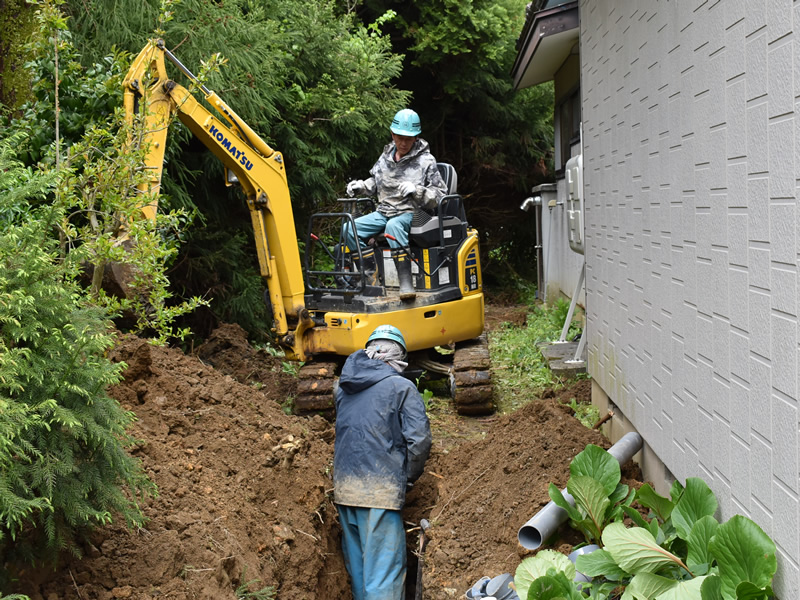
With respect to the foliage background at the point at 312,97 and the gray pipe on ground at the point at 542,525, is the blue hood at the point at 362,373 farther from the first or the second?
the foliage background at the point at 312,97

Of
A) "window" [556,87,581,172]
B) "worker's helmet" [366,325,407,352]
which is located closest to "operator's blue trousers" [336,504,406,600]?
"worker's helmet" [366,325,407,352]

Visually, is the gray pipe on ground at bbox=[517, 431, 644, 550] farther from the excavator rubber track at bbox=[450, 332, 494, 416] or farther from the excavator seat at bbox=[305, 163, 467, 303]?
the excavator seat at bbox=[305, 163, 467, 303]

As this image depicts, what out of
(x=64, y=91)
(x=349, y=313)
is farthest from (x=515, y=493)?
(x=64, y=91)

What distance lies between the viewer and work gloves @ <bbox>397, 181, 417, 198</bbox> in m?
8.59

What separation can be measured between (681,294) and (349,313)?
502 centimetres

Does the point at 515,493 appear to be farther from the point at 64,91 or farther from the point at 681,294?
the point at 64,91

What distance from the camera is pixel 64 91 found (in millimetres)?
7520

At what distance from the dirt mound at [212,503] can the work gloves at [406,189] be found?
2.69 metres

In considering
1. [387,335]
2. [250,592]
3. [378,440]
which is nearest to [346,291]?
[387,335]

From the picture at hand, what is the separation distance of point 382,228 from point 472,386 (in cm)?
204

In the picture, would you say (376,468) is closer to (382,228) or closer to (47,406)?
(47,406)

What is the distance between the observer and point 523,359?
10484mm

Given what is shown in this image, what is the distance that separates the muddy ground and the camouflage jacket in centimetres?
271

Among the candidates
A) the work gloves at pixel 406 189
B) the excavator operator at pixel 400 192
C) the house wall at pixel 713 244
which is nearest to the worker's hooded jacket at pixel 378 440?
the house wall at pixel 713 244
